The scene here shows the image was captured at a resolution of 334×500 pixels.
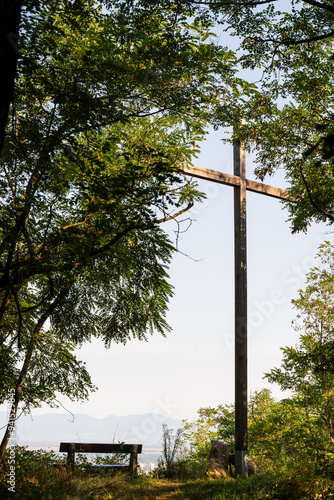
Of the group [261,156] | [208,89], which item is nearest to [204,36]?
[208,89]

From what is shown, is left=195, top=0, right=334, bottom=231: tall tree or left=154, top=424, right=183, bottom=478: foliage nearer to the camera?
left=195, top=0, right=334, bottom=231: tall tree

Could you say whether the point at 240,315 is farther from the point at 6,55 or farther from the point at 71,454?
the point at 6,55

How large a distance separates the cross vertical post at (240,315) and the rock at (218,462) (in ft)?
1.05

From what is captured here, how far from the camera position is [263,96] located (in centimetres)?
619

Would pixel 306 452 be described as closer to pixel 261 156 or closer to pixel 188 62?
pixel 261 156

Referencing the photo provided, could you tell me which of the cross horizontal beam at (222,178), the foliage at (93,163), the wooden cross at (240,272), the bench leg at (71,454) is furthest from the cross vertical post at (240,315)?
the bench leg at (71,454)

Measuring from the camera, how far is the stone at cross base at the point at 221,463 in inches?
277

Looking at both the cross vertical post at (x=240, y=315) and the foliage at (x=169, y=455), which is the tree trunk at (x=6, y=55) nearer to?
the cross vertical post at (x=240, y=315)

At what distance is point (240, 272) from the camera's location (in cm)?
747

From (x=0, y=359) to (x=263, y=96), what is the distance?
16.3 ft

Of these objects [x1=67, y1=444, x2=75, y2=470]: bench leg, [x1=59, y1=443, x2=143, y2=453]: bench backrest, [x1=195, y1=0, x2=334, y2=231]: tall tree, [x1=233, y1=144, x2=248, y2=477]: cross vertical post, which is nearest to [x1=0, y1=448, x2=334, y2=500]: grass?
[x1=67, y1=444, x2=75, y2=470]: bench leg

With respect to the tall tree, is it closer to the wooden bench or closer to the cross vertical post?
the cross vertical post

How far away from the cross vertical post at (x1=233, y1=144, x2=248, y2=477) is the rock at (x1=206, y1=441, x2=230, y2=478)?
0.32m

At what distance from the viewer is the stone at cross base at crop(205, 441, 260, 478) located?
704 cm
